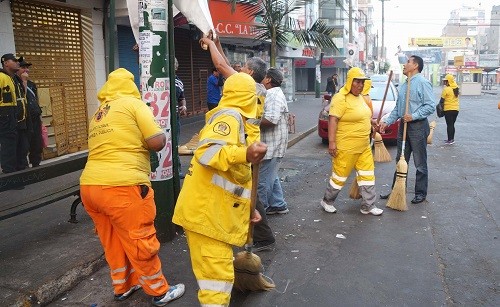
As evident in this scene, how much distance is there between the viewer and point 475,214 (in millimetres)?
5941

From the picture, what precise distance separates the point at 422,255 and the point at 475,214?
178 centimetres

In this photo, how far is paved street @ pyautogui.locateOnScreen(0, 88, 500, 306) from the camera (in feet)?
12.4

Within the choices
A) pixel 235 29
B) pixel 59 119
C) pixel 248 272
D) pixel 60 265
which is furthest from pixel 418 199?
pixel 235 29

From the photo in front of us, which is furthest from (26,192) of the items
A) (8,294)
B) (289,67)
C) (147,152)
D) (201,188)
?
(289,67)

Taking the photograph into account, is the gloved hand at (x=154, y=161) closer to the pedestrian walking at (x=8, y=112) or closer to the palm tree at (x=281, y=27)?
the pedestrian walking at (x=8, y=112)

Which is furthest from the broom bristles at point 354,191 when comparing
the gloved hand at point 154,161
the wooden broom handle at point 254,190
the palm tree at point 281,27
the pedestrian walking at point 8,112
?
the palm tree at point 281,27

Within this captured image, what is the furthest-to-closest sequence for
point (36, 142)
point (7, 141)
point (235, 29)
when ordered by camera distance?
point (235, 29), point (36, 142), point (7, 141)

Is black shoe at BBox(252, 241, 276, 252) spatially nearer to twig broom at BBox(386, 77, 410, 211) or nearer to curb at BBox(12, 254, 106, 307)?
curb at BBox(12, 254, 106, 307)

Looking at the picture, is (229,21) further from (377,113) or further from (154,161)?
(154,161)

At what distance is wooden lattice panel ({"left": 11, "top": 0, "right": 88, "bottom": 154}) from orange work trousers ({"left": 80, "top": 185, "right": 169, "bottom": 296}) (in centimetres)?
614

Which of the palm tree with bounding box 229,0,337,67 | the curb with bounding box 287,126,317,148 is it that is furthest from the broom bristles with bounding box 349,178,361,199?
the curb with bounding box 287,126,317,148

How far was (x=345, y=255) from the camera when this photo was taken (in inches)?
182

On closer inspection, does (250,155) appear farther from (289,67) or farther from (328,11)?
(328,11)

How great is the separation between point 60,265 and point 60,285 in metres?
0.29
